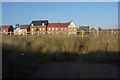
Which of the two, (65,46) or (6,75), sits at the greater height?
(65,46)

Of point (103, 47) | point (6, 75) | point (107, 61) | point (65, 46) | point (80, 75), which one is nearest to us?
point (6, 75)

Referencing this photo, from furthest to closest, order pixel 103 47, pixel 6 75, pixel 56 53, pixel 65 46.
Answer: pixel 65 46, pixel 103 47, pixel 56 53, pixel 6 75

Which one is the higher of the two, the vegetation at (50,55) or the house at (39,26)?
the house at (39,26)

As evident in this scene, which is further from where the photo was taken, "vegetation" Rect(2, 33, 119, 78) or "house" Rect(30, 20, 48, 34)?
"house" Rect(30, 20, 48, 34)

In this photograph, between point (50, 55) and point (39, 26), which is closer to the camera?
point (50, 55)

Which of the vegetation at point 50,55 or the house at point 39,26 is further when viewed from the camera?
the house at point 39,26

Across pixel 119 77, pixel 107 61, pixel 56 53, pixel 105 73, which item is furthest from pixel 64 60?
pixel 119 77

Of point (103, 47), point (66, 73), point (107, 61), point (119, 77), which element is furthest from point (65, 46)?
point (119, 77)

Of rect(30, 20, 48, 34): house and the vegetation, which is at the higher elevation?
rect(30, 20, 48, 34): house

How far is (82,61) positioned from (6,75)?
117 inches

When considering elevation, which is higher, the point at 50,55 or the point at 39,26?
the point at 39,26

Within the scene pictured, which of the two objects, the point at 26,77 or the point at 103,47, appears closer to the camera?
the point at 26,77

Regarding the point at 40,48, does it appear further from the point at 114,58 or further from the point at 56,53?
the point at 114,58

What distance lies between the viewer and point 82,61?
552cm
